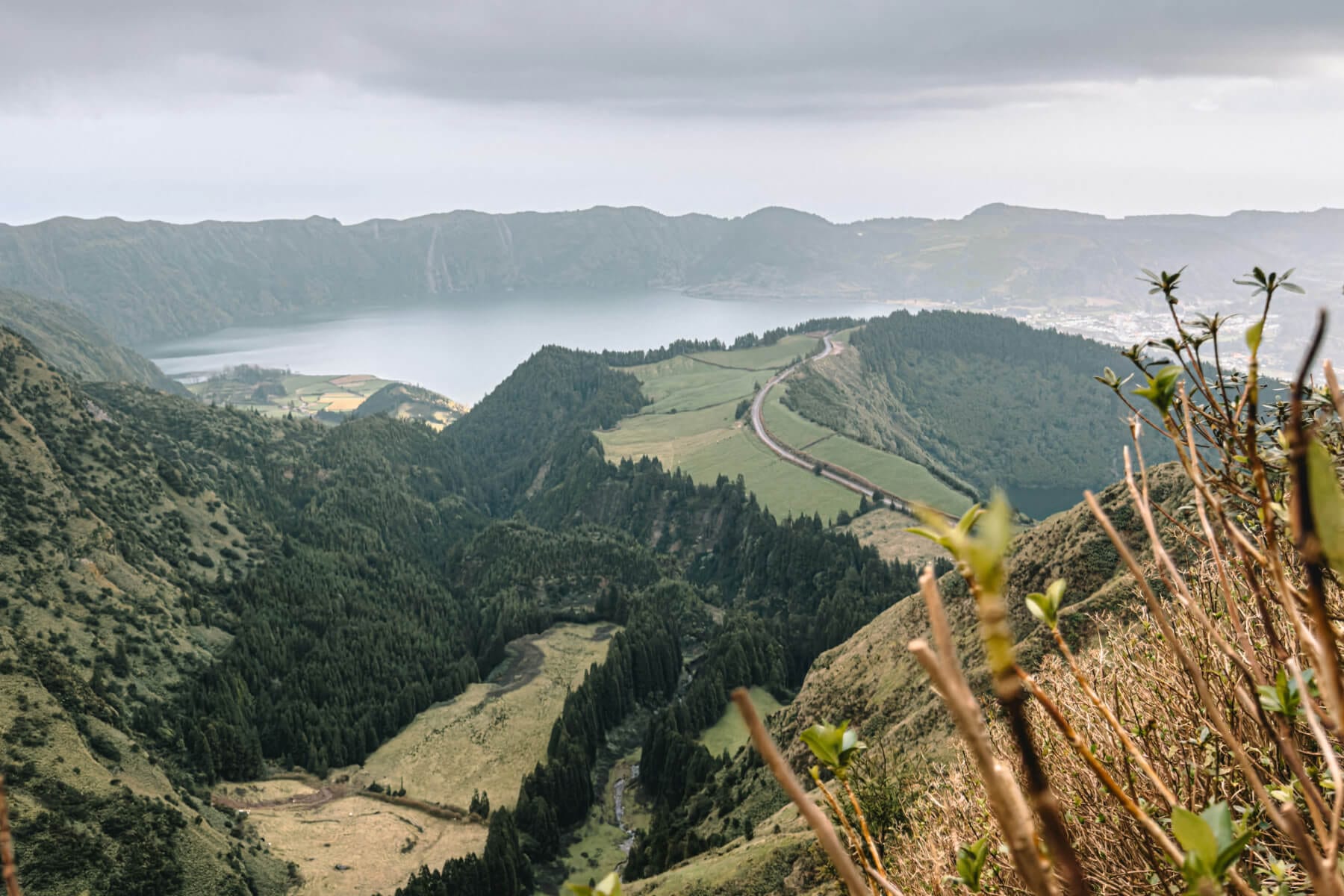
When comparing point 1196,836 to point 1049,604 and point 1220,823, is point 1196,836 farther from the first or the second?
point 1049,604

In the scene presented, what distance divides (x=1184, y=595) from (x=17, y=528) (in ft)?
267

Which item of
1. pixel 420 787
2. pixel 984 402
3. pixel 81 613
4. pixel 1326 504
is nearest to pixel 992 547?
pixel 1326 504

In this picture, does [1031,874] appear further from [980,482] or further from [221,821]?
[980,482]

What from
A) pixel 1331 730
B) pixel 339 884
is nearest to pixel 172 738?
pixel 339 884

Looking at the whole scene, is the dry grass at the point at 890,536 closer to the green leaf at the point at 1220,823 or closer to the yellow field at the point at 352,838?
the yellow field at the point at 352,838

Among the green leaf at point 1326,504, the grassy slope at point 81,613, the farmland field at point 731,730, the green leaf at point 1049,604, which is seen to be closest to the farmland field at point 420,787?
the grassy slope at point 81,613

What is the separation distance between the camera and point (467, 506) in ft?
470

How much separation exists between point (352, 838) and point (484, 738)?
1503 cm

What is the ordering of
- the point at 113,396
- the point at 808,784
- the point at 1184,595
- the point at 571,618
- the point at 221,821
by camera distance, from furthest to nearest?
the point at 113,396, the point at 571,618, the point at 221,821, the point at 808,784, the point at 1184,595

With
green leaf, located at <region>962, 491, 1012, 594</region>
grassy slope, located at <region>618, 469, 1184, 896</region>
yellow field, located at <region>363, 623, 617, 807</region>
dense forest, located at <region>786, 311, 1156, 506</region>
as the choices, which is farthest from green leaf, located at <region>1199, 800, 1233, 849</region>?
dense forest, located at <region>786, 311, 1156, 506</region>

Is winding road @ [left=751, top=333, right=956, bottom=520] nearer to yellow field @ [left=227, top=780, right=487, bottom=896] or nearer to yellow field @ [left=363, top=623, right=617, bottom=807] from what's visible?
yellow field @ [left=363, top=623, right=617, bottom=807]

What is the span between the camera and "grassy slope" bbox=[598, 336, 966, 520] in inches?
4151

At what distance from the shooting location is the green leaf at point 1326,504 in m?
1.68

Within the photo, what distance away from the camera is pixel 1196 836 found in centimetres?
217
